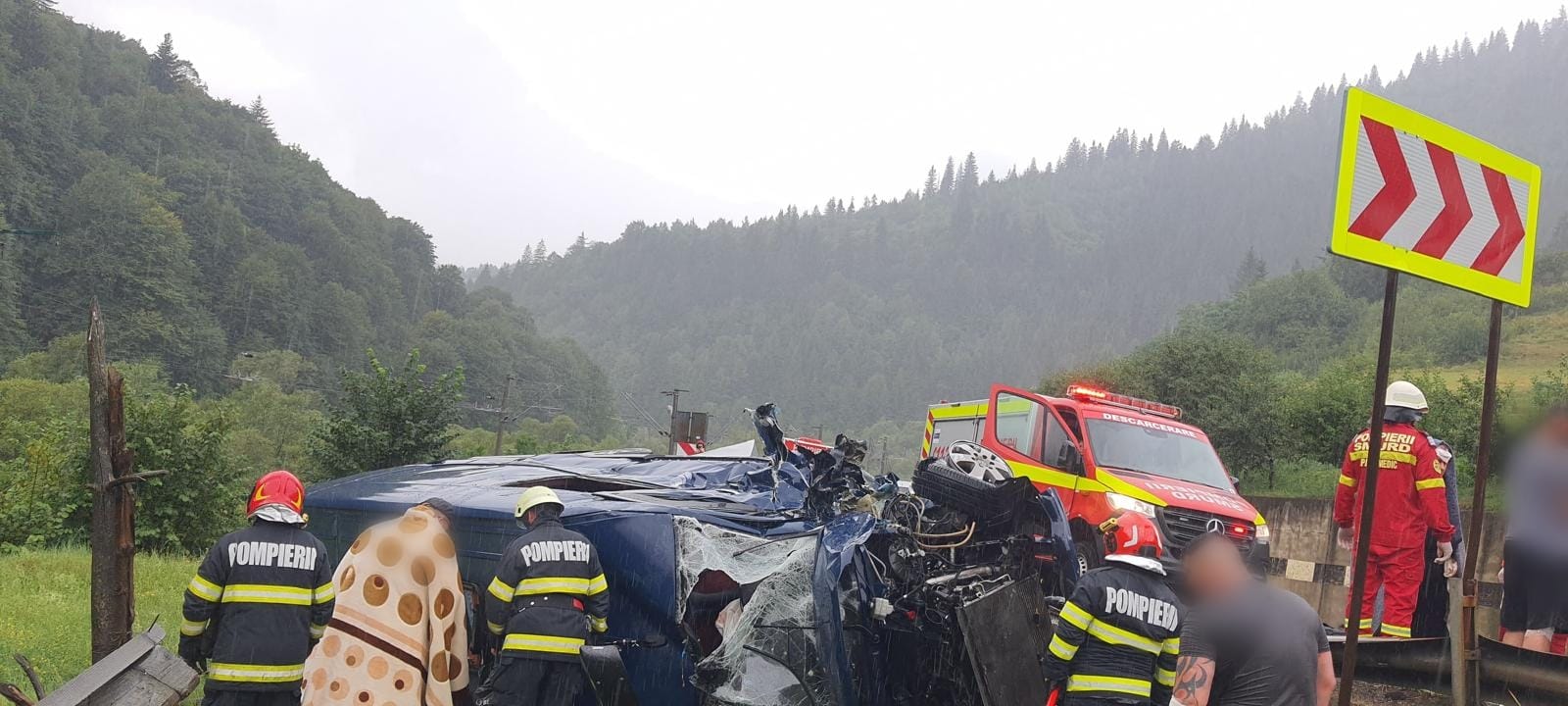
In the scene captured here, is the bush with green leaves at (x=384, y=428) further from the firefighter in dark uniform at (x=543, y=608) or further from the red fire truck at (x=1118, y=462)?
the firefighter in dark uniform at (x=543, y=608)

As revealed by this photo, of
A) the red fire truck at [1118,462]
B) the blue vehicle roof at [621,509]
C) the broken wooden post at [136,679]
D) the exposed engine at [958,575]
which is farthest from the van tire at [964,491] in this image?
the broken wooden post at [136,679]

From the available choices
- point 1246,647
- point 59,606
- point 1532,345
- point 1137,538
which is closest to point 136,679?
point 1137,538

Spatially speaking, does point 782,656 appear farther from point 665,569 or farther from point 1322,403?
point 1322,403

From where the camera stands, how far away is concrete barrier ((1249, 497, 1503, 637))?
10859mm

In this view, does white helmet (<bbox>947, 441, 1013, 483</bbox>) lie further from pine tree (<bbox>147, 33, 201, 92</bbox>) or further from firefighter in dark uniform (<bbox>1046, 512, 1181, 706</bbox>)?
pine tree (<bbox>147, 33, 201, 92</bbox>)

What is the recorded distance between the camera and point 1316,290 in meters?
71.1

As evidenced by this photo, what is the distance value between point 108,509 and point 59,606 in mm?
6726

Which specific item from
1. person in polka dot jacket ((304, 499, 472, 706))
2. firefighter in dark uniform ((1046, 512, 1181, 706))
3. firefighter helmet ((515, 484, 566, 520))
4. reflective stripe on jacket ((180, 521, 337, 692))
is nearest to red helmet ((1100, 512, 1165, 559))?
firefighter in dark uniform ((1046, 512, 1181, 706))

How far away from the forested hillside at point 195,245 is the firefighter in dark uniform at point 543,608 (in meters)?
63.5

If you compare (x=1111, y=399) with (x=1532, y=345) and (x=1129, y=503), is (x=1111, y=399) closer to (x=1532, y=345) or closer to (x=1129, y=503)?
(x=1129, y=503)

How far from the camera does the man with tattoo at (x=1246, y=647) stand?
4.48m

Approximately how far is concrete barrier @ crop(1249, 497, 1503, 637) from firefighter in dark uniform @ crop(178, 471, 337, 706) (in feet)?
23.4

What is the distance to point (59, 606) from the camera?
35.4 ft

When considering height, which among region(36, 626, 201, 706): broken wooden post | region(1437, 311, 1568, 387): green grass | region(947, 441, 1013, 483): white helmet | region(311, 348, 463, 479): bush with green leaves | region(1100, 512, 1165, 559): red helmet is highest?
region(1437, 311, 1568, 387): green grass
